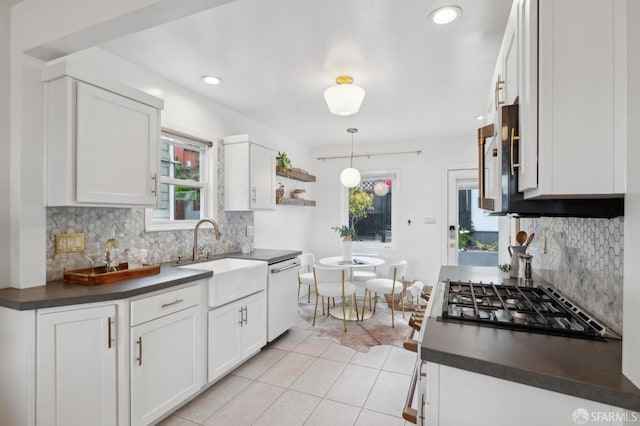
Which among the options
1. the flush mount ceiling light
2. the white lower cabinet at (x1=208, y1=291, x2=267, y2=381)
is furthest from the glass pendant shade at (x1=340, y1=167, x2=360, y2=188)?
the white lower cabinet at (x1=208, y1=291, x2=267, y2=381)

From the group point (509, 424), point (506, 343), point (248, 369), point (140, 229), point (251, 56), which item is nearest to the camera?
point (509, 424)

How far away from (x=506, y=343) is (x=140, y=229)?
252 centimetres

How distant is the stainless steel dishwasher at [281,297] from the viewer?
10.2 ft

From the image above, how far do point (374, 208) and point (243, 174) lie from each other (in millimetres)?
2577

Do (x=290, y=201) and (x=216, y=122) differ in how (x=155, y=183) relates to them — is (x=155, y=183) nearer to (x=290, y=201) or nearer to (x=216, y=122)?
(x=216, y=122)

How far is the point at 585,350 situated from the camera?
101cm

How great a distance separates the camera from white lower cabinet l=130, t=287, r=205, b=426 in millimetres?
1817

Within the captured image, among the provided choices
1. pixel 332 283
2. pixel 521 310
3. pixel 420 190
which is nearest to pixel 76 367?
pixel 521 310

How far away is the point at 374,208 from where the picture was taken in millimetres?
5250

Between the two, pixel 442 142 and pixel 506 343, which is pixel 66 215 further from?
pixel 442 142

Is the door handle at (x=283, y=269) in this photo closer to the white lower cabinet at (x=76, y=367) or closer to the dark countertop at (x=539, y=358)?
the white lower cabinet at (x=76, y=367)

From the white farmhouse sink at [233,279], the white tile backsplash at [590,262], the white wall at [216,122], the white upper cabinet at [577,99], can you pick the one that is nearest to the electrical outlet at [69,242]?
the white farmhouse sink at [233,279]

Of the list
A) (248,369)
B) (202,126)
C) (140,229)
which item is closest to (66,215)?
(140,229)

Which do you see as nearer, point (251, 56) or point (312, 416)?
point (312, 416)
